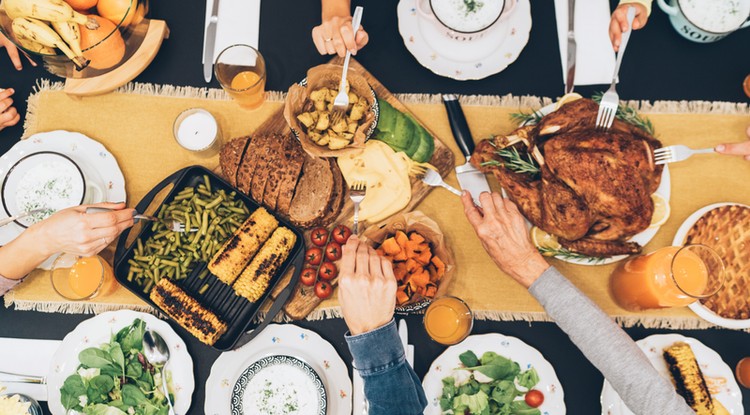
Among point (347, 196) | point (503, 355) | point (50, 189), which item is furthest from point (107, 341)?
point (503, 355)

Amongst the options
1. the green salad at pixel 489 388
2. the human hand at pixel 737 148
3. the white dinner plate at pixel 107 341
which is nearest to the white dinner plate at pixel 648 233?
the human hand at pixel 737 148

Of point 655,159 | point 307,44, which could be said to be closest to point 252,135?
point 307,44

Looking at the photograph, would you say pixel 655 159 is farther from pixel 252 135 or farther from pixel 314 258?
pixel 252 135

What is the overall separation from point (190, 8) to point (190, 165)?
78 cm

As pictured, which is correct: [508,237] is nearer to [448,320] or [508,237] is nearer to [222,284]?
[448,320]

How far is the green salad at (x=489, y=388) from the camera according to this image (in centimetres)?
196

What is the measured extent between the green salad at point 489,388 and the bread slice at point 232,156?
1257 millimetres

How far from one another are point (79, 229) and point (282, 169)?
2.76ft

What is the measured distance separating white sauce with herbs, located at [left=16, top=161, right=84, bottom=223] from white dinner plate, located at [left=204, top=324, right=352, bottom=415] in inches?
38.1

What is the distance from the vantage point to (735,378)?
6.76 ft

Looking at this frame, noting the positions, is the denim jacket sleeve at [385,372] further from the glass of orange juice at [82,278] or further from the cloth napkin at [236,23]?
the cloth napkin at [236,23]

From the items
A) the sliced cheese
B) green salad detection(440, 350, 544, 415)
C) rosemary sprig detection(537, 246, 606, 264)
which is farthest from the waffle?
the sliced cheese

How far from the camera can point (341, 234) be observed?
2129 millimetres

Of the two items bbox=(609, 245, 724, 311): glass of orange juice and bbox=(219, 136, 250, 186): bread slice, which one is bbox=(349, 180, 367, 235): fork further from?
bbox=(609, 245, 724, 311): glass of orange juice
